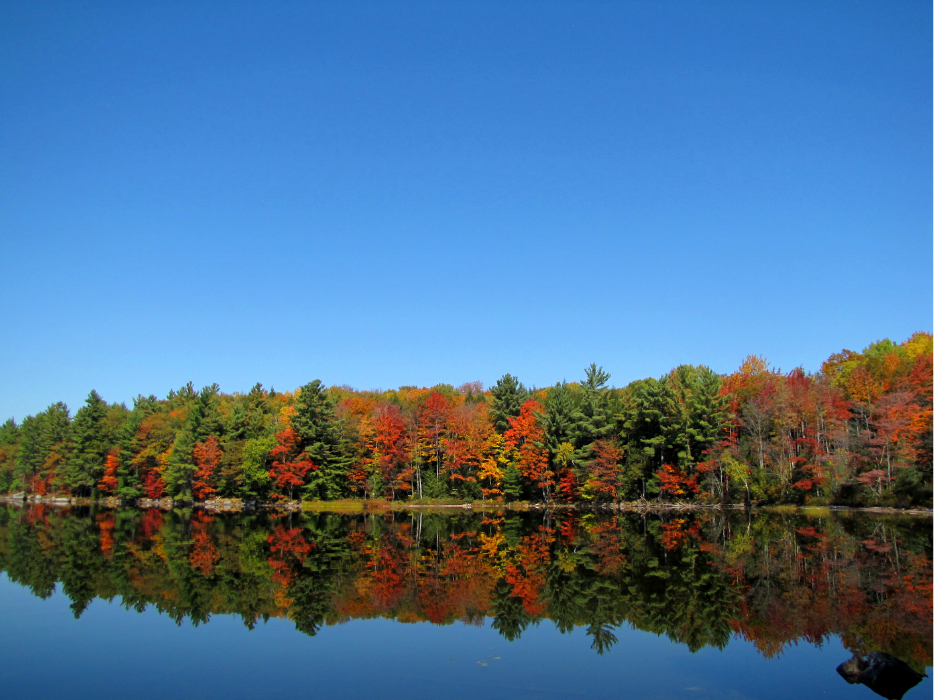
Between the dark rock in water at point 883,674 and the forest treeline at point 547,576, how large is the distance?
853mm

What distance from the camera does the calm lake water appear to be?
1175 cm

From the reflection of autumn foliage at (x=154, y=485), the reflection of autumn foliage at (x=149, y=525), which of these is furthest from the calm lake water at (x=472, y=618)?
the reflection of autumn foliage at (x=154, y=485)

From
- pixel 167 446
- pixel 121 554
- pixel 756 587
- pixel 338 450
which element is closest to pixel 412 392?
pixel 167 446

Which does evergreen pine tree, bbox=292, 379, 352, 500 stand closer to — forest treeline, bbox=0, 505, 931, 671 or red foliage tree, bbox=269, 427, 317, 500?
red foliage tree, bbox=269, 427, 317, 500

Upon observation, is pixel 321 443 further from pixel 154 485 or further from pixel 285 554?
pixel 285 554

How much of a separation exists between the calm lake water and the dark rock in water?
5 centimetres

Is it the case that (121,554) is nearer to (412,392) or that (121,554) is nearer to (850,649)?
(850,649)

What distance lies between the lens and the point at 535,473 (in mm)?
58750

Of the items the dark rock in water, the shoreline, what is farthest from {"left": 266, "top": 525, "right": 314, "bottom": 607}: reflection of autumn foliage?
the shoreline

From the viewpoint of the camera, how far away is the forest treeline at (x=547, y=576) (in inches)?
611

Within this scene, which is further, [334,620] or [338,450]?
[338,450]

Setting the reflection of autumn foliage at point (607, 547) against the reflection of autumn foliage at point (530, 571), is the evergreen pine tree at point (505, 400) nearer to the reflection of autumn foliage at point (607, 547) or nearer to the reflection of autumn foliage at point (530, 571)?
the reflection of autumn foliage at point (607, 547)

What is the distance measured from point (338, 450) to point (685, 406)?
3220cm

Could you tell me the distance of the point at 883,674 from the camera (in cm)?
1127
